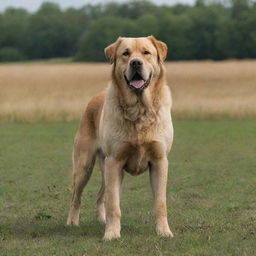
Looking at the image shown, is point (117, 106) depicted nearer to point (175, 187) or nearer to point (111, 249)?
point (111, 249)

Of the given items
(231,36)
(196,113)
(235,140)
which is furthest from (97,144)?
(231,36)

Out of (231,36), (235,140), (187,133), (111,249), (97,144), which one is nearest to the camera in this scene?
(111,249)

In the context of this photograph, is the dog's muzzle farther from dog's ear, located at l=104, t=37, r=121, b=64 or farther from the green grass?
the green grass

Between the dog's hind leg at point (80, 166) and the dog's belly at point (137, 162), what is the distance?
0.86 m

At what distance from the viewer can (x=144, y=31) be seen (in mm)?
58312

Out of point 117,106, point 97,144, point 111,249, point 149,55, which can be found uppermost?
point 149,55

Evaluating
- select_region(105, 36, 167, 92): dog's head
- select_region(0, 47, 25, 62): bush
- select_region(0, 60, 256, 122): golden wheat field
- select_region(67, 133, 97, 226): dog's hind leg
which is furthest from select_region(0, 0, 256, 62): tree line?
select_region(105, 36, 167, 92): dog's head

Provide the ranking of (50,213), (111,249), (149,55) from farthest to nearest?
(50,213)
(149,55)
(111,249)

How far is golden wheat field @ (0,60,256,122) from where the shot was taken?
2266cm

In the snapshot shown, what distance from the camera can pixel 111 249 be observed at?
5.74m

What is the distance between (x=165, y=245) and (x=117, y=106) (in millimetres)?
1460

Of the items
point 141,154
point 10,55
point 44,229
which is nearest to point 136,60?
point 141,154

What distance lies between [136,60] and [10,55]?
64.2m

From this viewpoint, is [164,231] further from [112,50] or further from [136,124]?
[112,50]
